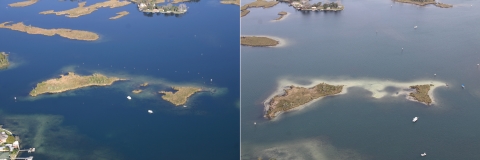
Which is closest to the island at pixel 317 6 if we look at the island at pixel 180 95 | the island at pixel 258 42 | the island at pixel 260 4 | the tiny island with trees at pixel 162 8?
the island at pixel 260 4

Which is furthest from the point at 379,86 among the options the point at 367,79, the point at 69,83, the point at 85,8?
the point at 85,8

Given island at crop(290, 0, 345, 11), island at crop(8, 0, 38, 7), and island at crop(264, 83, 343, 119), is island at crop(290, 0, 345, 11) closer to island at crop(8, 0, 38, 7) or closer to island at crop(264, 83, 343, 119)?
island at crop(264, 83, 343, 119)

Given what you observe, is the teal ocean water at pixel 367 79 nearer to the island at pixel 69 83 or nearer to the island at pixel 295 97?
the island at pixel 295 97

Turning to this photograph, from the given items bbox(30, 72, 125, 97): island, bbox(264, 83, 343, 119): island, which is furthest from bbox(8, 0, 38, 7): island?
bbox(264, 83, 343, 119): island

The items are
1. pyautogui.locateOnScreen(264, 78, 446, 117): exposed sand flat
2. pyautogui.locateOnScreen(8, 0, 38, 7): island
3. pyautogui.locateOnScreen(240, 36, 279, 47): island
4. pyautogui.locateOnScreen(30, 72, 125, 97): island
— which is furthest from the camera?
pyautogui.locateOnScreen(8, 0, 38, 7): island

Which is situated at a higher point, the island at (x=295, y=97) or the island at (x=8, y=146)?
the island at (x=295, y=97)

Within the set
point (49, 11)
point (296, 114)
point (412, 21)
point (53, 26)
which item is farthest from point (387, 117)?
point (49, 11)

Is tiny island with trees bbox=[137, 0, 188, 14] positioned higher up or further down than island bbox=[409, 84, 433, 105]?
further down
